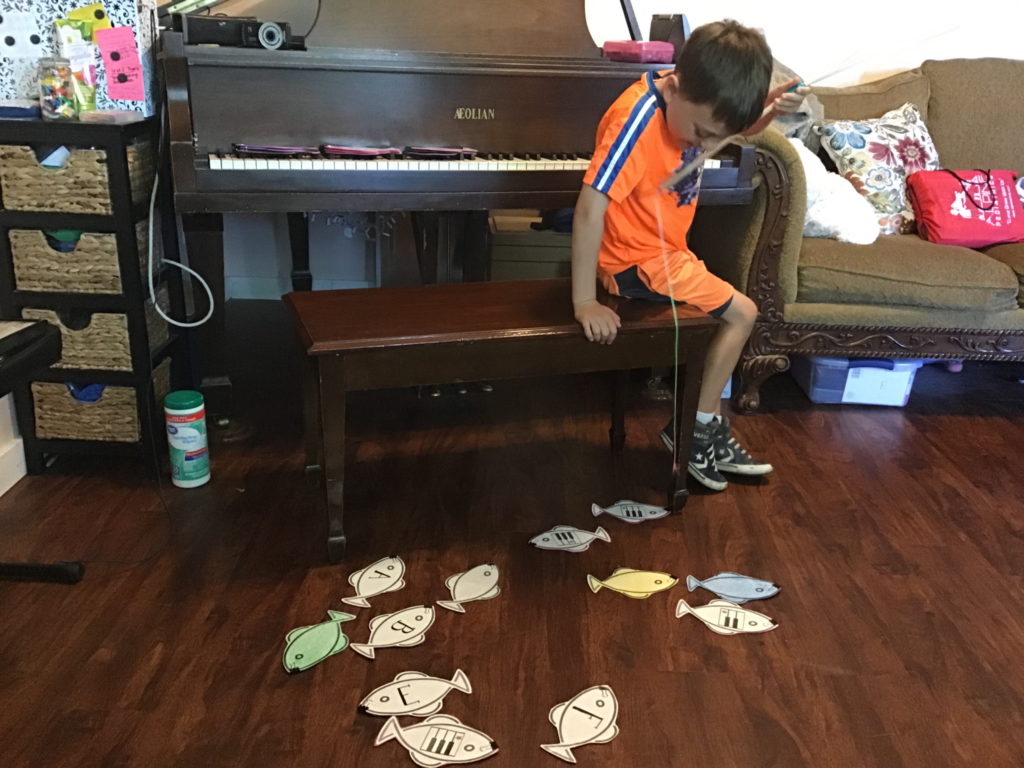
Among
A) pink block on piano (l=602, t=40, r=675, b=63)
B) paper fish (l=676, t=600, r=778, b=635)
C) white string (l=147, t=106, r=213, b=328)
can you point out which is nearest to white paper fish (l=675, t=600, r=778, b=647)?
paper fish (l=676, t=600, r=778, b=635)

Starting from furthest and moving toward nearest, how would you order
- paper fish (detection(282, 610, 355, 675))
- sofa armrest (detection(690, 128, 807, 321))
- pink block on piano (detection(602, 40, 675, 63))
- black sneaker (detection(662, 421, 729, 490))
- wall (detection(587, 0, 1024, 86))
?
wall (detection(587, 0, 1024, 86)) < sofa armrest (detection(690, 128, 807, 321)) < pink block on piano (detection(602, 40, 675, 63)) < black sneaker (detection(662, 421, 729, 490)) < paper fish (detection(282, 610, 355, 675))

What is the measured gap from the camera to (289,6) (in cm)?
269

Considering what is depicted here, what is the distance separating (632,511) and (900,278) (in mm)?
1174

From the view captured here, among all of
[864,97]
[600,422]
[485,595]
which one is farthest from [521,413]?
[864,97]

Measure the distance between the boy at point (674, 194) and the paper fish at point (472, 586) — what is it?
1.78 feet

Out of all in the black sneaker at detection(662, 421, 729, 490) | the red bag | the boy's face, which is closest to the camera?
the boy's face

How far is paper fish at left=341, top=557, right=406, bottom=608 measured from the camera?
1686mm

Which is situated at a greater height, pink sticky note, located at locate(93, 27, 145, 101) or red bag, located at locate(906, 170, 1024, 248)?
pink sticky note, located at locate(93, 27, 145, 101)

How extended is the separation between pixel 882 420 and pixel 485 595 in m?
1.56

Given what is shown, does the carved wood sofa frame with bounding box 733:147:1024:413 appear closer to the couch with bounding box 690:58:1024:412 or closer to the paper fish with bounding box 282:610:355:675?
the couch with bounding box 690:58:1024:412

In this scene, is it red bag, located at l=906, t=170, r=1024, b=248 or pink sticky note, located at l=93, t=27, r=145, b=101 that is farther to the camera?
red bag, located at l=906, t=170, r=1024, b=248

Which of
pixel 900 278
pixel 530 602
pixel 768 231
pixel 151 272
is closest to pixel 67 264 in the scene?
pixel 151 272

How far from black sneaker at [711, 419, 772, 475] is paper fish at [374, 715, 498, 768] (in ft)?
3.53

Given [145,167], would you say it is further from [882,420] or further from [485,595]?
[882,420]
